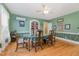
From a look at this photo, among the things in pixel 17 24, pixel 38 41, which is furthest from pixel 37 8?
pixel 38 41

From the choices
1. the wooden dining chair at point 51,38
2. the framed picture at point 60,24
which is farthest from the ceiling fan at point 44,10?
A: the wooden dining chair at point 51,38

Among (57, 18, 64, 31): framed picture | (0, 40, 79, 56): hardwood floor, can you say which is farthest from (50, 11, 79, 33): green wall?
(0, 40, 79, 56): hardwood floor

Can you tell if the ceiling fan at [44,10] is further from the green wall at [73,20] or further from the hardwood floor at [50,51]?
the hardwood floor at [50,51]

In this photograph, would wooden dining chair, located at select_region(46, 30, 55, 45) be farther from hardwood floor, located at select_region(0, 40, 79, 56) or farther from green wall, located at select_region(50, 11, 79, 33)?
green wall, located at select_region(50, 11, 79, 33)

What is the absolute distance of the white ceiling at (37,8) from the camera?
82.0 inches

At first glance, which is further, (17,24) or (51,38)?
(51,38)

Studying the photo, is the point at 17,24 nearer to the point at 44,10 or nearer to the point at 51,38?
the point at 44,10

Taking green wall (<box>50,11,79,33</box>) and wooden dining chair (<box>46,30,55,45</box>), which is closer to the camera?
green wall (<box>50,11,79,33</box>)

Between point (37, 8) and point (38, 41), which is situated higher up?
point (37, 8)

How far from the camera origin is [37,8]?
2127 mm

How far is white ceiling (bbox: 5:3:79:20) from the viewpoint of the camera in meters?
2.08

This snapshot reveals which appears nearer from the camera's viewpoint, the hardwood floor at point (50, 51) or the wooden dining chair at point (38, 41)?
the hardwood floor at point (50, 51)

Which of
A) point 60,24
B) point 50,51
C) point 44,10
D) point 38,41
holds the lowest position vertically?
point 50,51

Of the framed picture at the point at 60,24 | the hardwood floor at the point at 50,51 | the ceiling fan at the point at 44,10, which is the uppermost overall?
the ceiling fan at the point at 44,10
